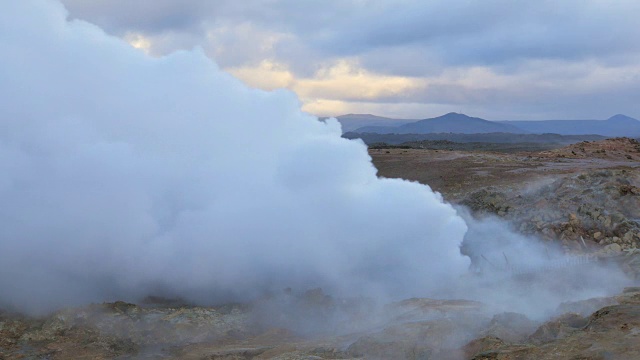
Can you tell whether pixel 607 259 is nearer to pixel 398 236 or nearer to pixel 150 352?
pixel 398 236

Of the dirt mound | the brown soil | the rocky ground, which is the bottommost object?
the rocky ground

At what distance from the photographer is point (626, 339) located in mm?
6051

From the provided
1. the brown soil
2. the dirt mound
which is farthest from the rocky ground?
the brown soil

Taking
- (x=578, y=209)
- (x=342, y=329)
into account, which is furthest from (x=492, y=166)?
(x=342, y=329)

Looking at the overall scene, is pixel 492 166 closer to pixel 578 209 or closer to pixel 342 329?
pixel 578 209

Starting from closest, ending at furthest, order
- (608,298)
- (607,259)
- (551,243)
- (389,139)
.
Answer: (608,298), (607,259), (551,243), (389,139)

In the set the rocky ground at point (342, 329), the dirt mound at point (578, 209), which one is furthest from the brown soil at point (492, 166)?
the rocky ground at point (342, 329)

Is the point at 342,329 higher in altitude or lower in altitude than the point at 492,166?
lower

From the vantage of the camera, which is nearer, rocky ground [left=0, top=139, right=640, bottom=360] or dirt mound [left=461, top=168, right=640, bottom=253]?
rocky ground [left=0, top=139, right=640, bottom=360]

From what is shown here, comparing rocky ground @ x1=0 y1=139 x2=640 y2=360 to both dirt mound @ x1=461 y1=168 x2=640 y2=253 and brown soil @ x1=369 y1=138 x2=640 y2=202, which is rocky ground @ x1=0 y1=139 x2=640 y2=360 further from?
brown soil @ x1=369 y1=138 x2=640 y2=202

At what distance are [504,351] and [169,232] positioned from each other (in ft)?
20.7

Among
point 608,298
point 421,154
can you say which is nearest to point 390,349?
point 608,298

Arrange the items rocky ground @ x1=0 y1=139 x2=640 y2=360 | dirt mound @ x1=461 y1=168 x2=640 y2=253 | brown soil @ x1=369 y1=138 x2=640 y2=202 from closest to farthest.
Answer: rocky ground @ x1=0 y1=139 x2=640 y2=360 → dirt mound @ x1=461 y1=168 x2=640 y2=253 → brown soil @ x1=369 y1=138 x2=640 y2=202

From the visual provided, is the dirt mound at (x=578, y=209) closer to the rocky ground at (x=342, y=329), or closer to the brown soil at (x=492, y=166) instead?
the rocky ground at (x=342, y=329)
